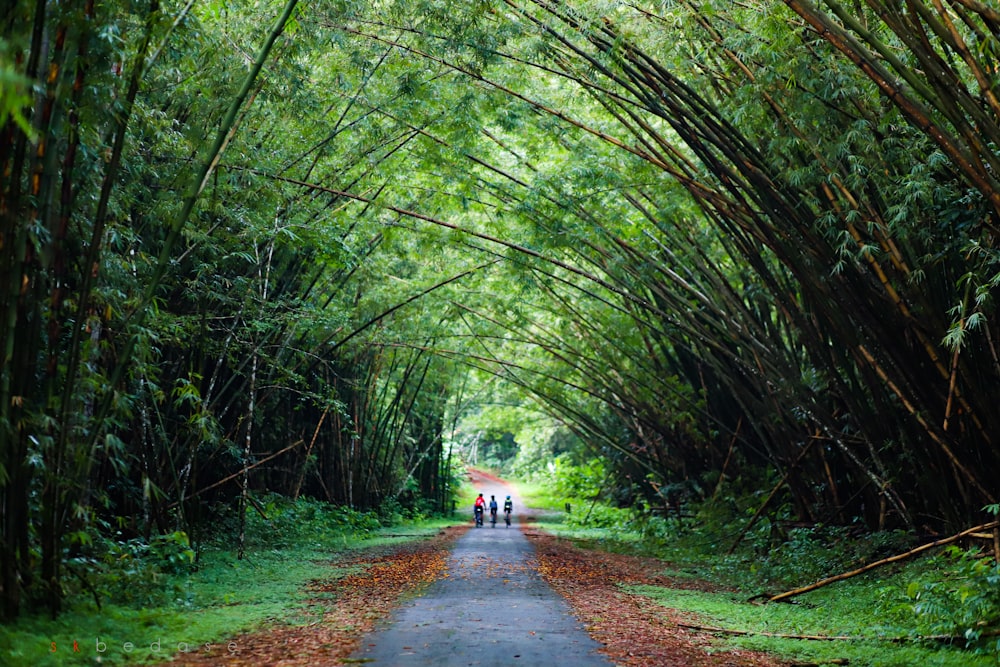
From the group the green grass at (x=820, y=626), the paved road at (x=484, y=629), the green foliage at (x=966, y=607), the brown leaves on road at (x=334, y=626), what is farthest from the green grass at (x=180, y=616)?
the green foliage at (x=966, y=607)

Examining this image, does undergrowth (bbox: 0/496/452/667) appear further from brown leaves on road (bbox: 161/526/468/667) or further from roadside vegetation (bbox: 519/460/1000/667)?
roadside vegetation (bbox: 519/460/1000/667)

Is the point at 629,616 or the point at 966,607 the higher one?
the point at 966,607

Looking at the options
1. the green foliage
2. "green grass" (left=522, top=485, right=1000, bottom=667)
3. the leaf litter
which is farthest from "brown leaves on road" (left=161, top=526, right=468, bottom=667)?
the green foliage

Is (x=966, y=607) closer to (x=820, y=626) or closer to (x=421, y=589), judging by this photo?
(x=820, y=626)

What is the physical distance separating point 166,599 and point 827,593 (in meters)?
4.67

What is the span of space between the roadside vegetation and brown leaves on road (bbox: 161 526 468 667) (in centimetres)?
190

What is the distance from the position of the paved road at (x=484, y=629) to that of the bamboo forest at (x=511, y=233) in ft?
3.71

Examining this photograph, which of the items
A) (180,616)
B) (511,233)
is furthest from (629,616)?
(511,233)

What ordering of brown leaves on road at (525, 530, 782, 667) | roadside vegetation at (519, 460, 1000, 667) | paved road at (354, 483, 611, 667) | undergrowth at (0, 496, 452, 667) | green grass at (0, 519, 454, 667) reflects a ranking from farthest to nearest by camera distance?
roadside vegetation at (519, 460, 1000, 667) < brown leaves on road at (525, 530, 782, 667) < paved road at (354, 483, 611, 667) < undergrowth at (0, 496, 452, 667) < green grass at (0, 519, 454, 667)

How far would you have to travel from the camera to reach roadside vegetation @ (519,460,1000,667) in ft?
13.1

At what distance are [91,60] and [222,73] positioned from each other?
2180 mm

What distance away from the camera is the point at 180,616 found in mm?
4652

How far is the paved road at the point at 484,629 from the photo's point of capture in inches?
147

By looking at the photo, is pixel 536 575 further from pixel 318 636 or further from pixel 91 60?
pixel 91 60
